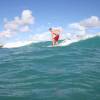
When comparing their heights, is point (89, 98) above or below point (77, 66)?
below

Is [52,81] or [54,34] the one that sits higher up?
[54,34]

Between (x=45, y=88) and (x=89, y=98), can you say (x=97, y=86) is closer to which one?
(x=89, y=98)

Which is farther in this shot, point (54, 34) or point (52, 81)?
point (54, 34)

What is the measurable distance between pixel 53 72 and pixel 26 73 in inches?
57.6

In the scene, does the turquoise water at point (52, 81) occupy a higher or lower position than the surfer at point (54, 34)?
lower

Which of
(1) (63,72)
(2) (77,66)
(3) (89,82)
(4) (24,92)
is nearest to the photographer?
(4) (24,92)

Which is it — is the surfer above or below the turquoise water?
above

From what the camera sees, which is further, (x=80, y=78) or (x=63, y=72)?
(x=63, y=72)

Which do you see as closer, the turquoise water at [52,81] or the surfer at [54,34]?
the turquoise water at [52,81]

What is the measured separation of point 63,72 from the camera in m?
10.9

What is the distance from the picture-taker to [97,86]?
8680mm

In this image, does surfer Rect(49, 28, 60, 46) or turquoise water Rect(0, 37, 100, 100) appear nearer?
turquoise water Rect(0, 37, 100, 100)

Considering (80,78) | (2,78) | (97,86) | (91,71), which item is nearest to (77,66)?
(91,71)

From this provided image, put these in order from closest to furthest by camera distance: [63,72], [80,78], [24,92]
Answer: [24,92]
[80,78]
[63,72]
